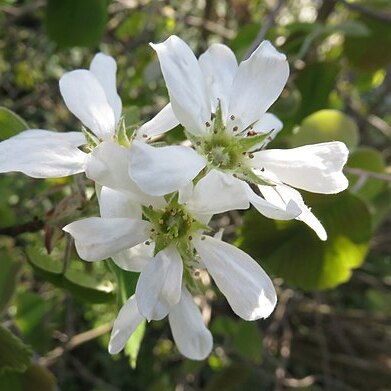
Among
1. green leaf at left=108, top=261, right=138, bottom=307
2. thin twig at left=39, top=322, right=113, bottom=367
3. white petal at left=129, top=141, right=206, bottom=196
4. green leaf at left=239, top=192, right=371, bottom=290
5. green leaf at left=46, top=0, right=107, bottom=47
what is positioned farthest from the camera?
thin twig at left=39, top=322, right=113, bottom=367

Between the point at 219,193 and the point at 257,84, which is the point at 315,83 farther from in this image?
the point at 219,193

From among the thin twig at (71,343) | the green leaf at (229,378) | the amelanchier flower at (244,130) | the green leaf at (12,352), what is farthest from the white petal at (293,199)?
the green leaf at (229,378)

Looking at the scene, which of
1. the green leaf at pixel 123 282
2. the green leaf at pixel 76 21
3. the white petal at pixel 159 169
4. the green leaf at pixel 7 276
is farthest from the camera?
the green leaf at pixel 76 21

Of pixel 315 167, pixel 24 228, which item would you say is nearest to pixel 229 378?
pixel 24 228

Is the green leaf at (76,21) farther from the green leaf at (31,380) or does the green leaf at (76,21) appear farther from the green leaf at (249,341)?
the green leaf at (249,341)

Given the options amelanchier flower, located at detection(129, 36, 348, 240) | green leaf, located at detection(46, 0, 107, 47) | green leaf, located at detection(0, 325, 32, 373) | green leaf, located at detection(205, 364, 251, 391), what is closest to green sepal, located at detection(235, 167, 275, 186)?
amelanchier flower, located at detection(129, 36, 348, 240)

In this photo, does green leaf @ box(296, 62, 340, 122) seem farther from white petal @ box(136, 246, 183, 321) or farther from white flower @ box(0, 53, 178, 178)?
white petal @ box(136, 246, 183, 321)
